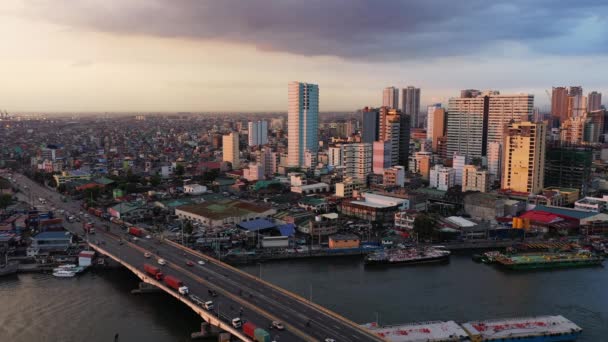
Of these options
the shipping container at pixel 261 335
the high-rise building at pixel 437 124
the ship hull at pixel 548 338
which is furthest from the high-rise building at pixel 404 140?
the shipping container at pixel 261 335

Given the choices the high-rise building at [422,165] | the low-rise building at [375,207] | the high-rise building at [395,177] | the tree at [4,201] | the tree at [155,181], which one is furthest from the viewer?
the high-rise building at [422,165]

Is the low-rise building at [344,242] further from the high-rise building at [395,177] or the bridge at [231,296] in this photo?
the high-rise building at [395,177]

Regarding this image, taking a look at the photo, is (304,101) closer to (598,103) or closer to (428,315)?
(428,315)

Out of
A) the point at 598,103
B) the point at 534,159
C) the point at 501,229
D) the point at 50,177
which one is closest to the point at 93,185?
the point at 50,177

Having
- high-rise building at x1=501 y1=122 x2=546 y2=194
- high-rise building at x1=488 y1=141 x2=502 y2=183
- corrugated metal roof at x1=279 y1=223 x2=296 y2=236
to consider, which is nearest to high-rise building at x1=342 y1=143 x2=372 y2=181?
high-rise building at x1=488 y1=141 x2=502 y2=183

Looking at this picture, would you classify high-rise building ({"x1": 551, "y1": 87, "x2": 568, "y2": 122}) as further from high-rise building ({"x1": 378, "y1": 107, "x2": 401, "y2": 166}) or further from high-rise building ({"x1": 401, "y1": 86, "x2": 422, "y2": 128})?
high-rise building ({"x1": 378, "y1": 107, "x2": 401, "y2": 166})

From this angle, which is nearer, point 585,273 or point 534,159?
point 585,273
